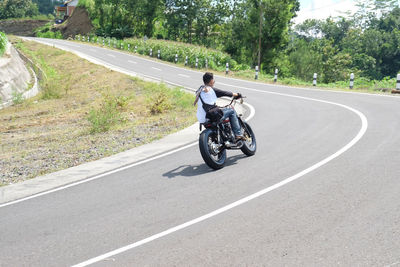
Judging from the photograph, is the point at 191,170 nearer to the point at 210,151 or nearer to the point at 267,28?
the point at 210,151

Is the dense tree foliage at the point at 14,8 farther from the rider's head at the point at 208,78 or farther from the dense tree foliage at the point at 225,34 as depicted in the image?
the rider's head at the point at 208,78

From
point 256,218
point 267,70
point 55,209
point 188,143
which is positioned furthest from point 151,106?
point 267,70

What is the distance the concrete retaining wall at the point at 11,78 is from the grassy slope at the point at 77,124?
1000 millimetres

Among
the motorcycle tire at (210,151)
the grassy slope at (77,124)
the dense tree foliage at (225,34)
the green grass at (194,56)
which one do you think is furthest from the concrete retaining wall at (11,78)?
the dense tree foliage at (225,34)

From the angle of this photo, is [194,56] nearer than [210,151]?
No

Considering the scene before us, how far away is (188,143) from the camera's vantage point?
10.2 meters

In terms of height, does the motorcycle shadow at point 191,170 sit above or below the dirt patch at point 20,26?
below

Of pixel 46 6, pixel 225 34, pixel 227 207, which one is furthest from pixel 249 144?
pixel 46 6

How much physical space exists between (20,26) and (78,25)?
2421 cm

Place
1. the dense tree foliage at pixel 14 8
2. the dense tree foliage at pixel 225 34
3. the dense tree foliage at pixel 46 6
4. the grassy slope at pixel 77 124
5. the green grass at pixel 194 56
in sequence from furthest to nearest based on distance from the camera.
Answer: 1. the dense tree foliage at pixel 46 6
2. the dense tree foliage at pixel 14 8
3. the dense tree foliage at pixel 225 34
4. the green grass at pixel 194 56
5. the grassy slope at pixel 77 124

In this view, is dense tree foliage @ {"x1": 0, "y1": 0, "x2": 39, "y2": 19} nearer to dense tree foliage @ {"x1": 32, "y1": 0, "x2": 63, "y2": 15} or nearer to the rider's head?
dense tree foliage @ {"x1": 32, "y1": 0, "x2": 63, "y2": 15}

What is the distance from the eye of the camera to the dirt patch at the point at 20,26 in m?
96.5

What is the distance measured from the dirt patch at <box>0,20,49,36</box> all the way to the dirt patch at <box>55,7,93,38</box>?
15804 mm

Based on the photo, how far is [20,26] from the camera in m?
98.3
